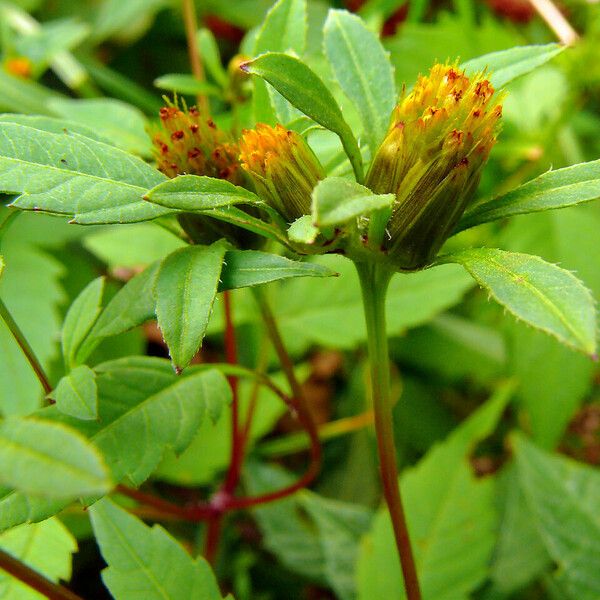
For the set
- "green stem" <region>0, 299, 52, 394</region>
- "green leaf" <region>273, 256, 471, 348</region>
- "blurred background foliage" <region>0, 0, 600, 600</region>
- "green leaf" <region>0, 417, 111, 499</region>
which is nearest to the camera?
"green leaf" <region>0, 417, 111, 499</region>

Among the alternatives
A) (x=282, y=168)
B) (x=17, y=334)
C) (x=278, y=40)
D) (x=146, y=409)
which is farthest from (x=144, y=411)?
(x=278, y=40)

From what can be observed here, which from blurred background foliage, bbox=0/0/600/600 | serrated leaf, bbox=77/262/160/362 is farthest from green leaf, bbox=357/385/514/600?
serrated leaf, bbox=77/262/160/362

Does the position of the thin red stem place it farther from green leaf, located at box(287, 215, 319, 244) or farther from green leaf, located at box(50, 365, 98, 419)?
green leaf, located at box(287, 215, 319, 244)

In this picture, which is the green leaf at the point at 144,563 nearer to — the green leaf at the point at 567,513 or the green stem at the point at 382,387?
the green stem at the point at 382,387

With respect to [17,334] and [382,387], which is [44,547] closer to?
[17,334]

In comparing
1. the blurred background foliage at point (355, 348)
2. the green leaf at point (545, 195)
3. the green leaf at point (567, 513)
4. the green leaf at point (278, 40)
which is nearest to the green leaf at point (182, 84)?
the blurred background foliage at point (355, 348)

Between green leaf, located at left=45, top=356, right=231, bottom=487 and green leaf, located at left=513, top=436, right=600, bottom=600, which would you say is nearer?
green leaf, located at left=45, top=356, right=231, bottom=487

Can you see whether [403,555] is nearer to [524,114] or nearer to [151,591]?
[151,591]
